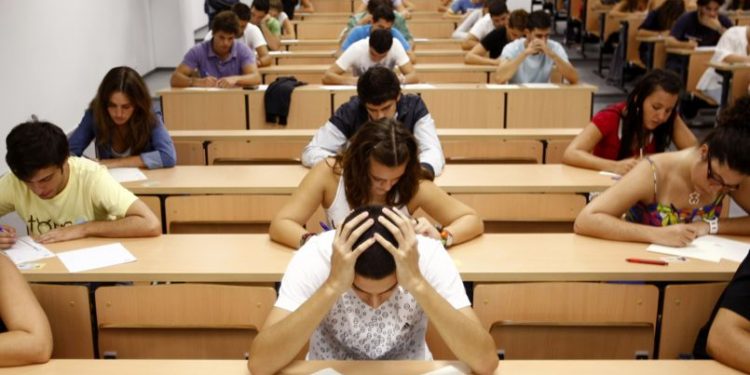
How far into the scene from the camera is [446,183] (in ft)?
10.4

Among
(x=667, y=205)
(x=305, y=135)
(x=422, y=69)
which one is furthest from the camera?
(x=422, y=69)

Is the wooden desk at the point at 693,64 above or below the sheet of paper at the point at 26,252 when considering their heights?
above

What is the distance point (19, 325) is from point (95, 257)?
570 mm

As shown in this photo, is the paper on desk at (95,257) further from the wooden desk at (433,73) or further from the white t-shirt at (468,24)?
the white t-shirt at (468,24)

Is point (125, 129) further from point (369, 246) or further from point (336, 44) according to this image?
point (336, 44)

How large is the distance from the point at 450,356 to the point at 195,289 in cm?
77

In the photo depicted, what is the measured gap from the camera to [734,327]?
169 cm

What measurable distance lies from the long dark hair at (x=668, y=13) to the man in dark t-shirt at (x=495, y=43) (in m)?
2.60

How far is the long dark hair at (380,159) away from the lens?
7.53 ft

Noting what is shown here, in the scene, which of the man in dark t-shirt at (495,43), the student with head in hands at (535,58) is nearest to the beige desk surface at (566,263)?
the student with head in hands at (535,58)

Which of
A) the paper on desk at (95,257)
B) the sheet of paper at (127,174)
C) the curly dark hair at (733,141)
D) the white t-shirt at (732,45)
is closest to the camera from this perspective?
the curly dark hair at (733,141)

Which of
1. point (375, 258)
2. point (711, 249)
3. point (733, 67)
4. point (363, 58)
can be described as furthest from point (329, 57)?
point (375, 258)

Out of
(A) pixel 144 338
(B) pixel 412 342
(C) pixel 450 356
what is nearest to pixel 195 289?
(A) pixel 144 338

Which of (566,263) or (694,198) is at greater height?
(694,198)
